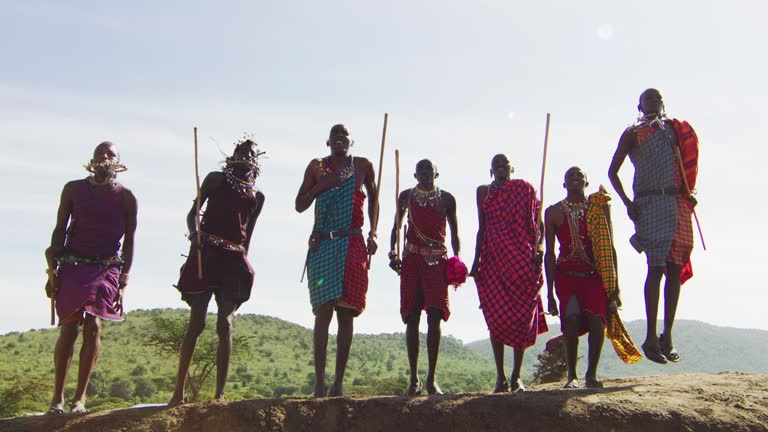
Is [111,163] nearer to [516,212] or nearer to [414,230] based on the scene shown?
[414,230]

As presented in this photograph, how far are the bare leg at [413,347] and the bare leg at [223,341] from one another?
192cm

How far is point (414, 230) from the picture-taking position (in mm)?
8820

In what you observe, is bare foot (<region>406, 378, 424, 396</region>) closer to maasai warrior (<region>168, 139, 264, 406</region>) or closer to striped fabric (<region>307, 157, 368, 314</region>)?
striped fabric (<region>307, 157, 368, 314</region>)

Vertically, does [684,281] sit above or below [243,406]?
above

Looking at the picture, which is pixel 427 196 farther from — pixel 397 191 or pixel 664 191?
pixel 664 191

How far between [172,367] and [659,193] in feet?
227

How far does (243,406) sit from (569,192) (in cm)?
417

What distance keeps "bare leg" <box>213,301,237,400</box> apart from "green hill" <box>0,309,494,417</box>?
31.9 metres

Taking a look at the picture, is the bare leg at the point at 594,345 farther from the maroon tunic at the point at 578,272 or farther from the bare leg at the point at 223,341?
the bare leg at the point at 223,341

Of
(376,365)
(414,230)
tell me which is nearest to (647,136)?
(414,230)

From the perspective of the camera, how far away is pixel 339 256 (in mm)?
7762

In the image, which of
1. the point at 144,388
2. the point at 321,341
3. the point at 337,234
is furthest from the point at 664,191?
the point at 144,388

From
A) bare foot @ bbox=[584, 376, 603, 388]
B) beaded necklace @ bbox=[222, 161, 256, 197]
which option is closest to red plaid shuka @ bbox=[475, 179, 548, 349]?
bare foot @ bbox=[584, 376, 603, 388]

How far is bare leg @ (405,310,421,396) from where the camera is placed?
817cm
